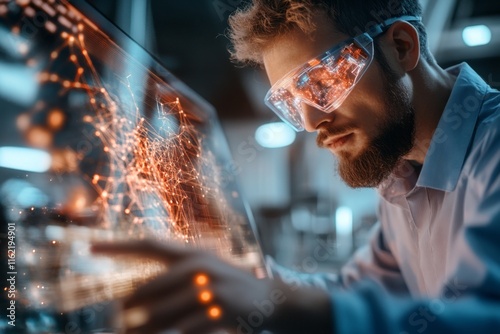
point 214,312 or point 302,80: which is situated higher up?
point 302,80

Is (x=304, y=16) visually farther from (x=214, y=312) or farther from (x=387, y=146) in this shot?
(x=214, y=312)

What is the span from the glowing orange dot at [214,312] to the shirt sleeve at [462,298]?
0.15 meters

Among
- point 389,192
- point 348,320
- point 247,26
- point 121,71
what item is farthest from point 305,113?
point 348,320

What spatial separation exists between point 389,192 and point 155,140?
0.74 meters

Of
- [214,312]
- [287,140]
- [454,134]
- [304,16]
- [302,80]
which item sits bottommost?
[214,312]

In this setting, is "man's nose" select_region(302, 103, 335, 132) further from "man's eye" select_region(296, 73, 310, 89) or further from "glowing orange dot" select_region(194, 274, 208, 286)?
"glowing orange dot" select_region(194, 274, 208, 286)

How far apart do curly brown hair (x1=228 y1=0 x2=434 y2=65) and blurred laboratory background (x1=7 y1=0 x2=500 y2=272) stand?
129cm

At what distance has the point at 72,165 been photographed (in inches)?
24.2

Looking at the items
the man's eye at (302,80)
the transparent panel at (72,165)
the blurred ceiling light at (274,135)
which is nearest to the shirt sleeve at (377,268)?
the man's eye at (302,80)

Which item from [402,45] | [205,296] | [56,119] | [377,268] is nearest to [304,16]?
[402,45]

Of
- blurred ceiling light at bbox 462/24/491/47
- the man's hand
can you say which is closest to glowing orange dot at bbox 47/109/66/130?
the man's hand

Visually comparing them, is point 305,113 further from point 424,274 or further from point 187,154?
point 424,274

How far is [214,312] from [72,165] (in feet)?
0.98

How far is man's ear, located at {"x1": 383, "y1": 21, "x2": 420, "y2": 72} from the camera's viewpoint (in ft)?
3.40
